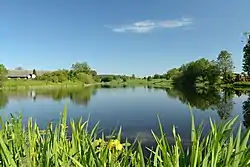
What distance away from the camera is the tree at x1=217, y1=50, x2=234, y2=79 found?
200ft

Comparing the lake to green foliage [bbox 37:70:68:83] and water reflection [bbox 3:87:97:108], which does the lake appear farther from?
green foliage [bbox 37:70:68:83]

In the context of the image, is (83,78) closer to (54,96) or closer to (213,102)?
(54,96)

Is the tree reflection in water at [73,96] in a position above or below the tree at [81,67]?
below

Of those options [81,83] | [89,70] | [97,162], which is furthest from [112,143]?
[89,70]

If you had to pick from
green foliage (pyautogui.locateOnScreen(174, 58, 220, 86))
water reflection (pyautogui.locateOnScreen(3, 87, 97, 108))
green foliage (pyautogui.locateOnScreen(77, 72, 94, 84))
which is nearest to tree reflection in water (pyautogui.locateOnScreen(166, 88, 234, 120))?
water reflection (pyautogui.locateOnScreen(3, 87, 97, 108))

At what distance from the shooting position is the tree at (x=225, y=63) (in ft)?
200

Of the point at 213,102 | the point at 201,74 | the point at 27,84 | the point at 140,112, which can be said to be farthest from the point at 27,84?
the point at 140,112

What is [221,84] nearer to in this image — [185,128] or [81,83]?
[81,83]

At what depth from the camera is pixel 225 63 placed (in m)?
61.5

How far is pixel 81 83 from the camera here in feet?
283

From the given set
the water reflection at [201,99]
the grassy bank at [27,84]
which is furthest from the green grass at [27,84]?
the water reflection at [201,99]

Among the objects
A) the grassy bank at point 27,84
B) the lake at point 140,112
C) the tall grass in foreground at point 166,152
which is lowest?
the lake at point 140,112

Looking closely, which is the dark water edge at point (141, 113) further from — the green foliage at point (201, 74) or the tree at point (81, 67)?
the tree at point (81, 67)

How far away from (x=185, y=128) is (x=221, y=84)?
51.3 m
